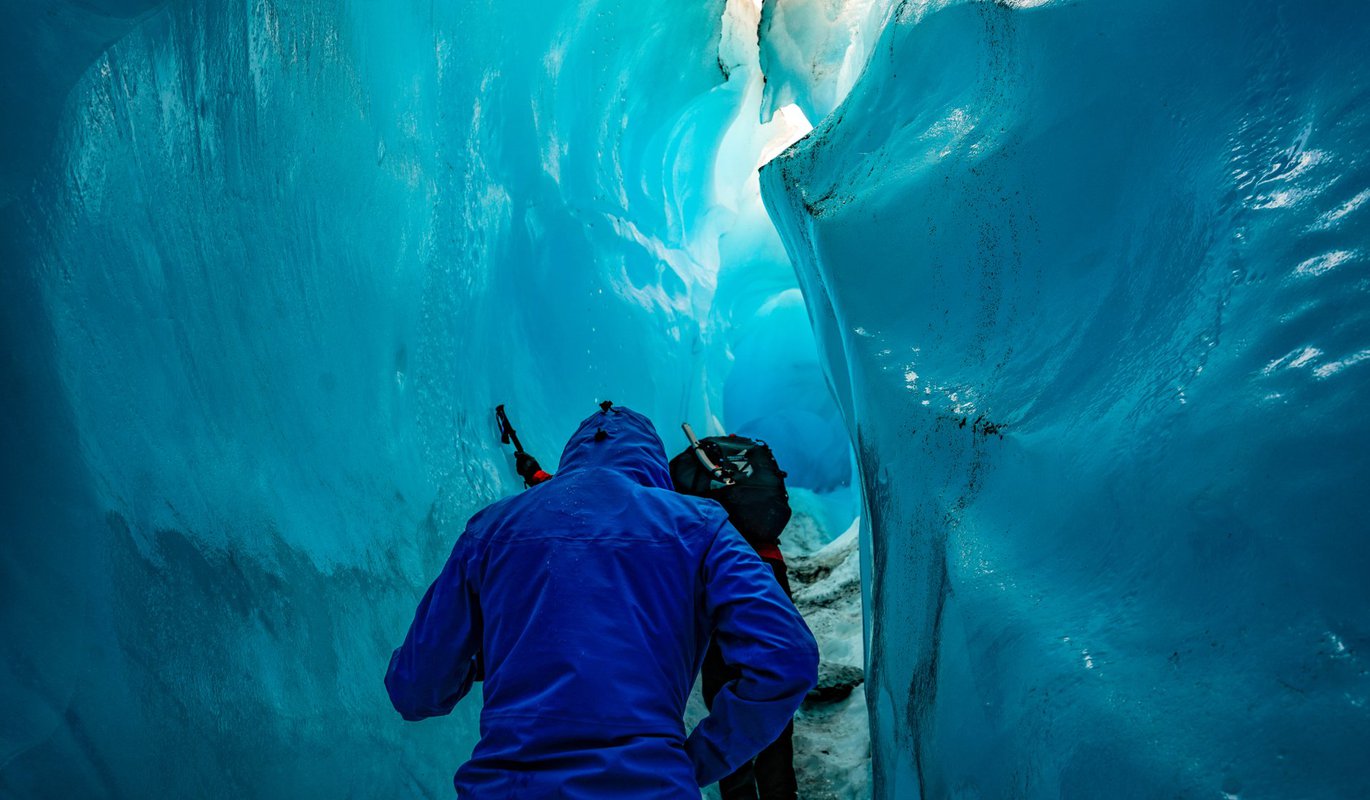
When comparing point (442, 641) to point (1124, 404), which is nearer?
point (1124, 404)

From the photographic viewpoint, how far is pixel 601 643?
134 cm

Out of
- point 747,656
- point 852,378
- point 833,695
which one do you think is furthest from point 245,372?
point 833,695

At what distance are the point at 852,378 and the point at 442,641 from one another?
148 cm

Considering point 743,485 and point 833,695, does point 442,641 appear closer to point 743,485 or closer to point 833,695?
point 743,485

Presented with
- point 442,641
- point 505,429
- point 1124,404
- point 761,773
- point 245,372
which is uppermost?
point 245,372

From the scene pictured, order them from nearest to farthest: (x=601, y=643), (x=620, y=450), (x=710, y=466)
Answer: (x=601, y=643)
(x=620, y=450)
(x=710, y=466)

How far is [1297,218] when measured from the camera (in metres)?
1.13

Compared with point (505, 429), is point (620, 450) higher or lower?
lower

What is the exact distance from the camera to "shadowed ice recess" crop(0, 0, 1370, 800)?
1.08 metres

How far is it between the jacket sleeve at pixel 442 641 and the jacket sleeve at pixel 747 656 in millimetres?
426

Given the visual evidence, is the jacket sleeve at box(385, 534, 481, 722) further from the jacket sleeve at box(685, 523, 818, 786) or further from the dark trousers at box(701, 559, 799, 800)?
the dark trousers at box(701, 559, 799, 800)

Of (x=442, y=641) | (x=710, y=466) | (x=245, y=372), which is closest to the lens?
(x=442, y=641)

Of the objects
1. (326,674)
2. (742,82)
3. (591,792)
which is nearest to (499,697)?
(591,792)

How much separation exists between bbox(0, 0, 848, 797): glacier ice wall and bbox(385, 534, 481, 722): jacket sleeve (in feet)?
2.48
